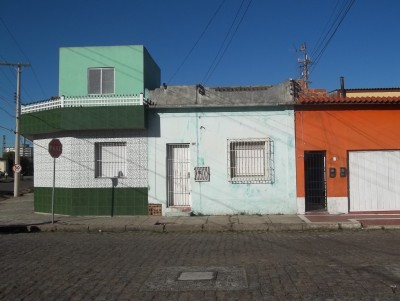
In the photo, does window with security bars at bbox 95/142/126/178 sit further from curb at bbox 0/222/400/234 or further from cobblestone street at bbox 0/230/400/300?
cobblestone street at bbox 0/230/400/300

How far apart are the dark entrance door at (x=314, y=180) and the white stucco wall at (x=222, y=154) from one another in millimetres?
696

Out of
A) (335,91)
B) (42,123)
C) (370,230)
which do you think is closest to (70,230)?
(42,123)

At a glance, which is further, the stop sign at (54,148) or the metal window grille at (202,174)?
the metal window grille at (202,174)

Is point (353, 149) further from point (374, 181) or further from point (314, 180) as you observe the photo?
point (314, 180)

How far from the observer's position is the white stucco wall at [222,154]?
50.2 feet

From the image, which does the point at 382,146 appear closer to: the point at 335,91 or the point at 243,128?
the point at 243,128

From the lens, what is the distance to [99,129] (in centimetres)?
1570

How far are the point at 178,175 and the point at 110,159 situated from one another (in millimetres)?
2408

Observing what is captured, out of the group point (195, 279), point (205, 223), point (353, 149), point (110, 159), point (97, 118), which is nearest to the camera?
point (195, 279)

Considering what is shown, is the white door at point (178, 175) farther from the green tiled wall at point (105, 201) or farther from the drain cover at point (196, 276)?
the drain cover at point (196, 276)

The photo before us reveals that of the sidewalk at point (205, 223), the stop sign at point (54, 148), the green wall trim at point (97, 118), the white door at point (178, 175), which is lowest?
the sidewalk at point (205, 223)

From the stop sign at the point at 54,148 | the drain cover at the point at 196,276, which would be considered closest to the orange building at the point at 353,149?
the stop sign at the point at 54,148

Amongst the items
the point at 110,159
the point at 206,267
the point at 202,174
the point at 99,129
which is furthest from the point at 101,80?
the point at 206,267

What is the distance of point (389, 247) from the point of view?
9.53m
